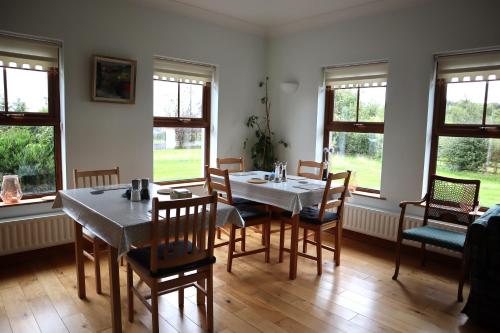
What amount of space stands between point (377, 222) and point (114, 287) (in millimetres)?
2793

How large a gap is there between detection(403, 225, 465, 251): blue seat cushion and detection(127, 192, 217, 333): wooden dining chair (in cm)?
180

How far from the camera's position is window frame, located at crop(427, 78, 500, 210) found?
348cm

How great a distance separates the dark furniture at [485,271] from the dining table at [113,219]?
1.60 m

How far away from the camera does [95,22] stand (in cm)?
358

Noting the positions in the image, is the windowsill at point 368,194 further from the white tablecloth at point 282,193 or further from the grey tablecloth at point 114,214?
the grey tablecloth at point 114,214

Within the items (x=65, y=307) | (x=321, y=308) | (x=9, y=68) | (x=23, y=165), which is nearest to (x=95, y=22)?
(x=9, y=68)

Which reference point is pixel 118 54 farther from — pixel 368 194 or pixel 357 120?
pixel 368 194

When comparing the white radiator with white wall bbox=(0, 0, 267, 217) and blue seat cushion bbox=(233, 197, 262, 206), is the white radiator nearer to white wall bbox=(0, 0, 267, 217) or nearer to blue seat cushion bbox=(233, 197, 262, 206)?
white wall bbox=(0, 0, 267, 217)

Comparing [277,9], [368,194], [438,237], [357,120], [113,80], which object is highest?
[277,9]

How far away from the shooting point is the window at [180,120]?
4.25 m

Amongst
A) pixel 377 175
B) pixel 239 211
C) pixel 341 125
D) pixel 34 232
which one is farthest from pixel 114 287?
pixel 341 125

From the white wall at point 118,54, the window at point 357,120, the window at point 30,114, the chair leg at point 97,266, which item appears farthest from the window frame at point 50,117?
the window at point 357,120

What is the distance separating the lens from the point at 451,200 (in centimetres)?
339

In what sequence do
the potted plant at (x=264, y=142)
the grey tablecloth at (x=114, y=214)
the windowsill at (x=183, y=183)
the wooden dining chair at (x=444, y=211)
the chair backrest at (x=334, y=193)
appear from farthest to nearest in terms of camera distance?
the potted plant at (x=264, y=142), the windowsill at (x=183, y=183), the chair backrest at (x=334, y=193), the wooden dining chair at (x=444, y=211), the grey tablecloth at (x=114, y=214)
